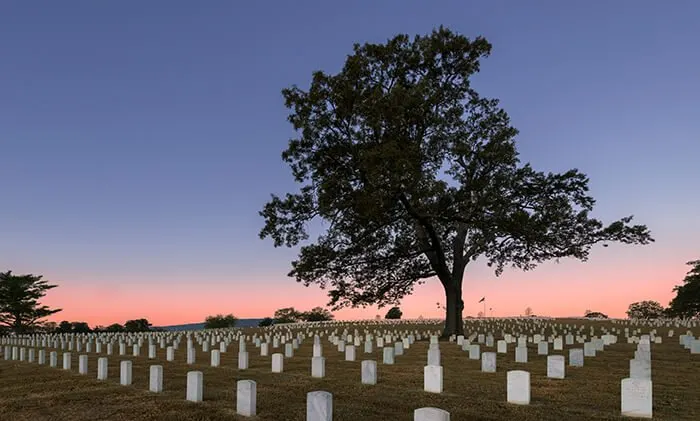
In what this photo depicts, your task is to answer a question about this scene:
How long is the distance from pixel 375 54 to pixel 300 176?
6.59m

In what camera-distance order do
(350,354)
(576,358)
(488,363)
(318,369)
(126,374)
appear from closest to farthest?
1. (126,374)
2. (318,369)
3. (488,363)
4. (576,358)
5. (350,354)

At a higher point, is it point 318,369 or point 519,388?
point 519,388

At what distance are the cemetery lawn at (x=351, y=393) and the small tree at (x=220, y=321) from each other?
4895cm

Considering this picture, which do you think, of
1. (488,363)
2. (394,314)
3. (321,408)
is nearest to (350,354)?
(488,363)

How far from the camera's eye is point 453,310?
31.0 m

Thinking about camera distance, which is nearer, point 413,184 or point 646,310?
point 413,184

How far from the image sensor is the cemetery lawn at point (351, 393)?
33.2 ft

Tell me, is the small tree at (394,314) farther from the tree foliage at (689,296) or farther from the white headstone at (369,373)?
the white headstone at (369,373)

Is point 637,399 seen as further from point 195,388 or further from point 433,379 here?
point 195,388

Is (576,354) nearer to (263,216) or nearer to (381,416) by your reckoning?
(381,416)

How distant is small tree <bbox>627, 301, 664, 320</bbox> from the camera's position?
89275 millimetres

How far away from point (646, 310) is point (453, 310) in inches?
2851

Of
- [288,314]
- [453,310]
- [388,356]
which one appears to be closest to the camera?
[388,356]

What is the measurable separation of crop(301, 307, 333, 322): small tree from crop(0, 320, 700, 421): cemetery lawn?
55.4 metres
